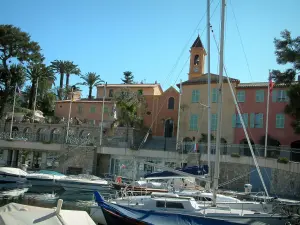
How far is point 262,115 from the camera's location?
43.2 meters

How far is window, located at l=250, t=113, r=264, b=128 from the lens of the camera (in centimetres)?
4319


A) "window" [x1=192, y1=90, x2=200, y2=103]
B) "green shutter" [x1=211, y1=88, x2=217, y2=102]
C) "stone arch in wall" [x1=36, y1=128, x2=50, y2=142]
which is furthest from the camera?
"stone arch in wall" [x1=36, y1=128, x2=50, y2=142]

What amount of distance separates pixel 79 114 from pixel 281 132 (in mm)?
32651

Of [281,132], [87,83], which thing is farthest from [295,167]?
[87,83]

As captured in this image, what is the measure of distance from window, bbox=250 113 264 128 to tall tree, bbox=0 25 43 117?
118 feet

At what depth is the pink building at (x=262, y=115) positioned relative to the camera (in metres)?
A: 41.5

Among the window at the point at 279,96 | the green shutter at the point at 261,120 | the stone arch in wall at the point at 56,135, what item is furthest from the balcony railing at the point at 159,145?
the window at the point at 279,96

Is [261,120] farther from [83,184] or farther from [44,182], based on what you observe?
[44,182]

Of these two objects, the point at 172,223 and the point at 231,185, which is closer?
the point at 172,223

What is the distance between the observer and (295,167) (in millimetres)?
30844

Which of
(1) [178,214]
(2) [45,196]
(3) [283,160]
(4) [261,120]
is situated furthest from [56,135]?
(1) [178,214]

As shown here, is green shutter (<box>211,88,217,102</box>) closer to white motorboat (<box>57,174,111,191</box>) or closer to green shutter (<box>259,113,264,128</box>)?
green shutter (<box>259,113,264,128</box>)

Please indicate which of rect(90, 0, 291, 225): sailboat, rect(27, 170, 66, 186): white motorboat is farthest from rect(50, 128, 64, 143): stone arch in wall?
rect(90, 0, 291, 225): sailboat

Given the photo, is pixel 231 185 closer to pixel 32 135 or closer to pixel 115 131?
pixel 115 131
